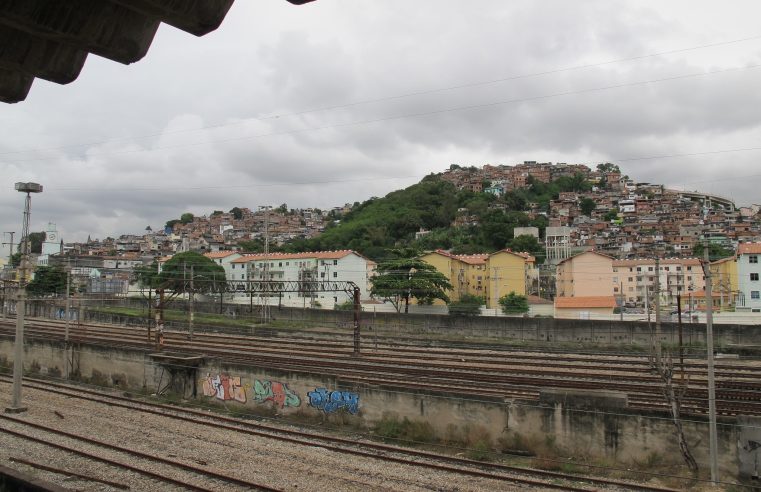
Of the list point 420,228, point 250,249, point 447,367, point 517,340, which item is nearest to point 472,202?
point 420,228

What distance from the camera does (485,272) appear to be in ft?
249

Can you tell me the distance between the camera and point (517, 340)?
39.1 metres

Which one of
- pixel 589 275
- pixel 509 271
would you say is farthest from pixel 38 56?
pixel 589 275

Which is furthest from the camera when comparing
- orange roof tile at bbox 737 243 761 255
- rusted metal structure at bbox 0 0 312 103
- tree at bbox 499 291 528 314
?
tree at bbox 499 291 528 314

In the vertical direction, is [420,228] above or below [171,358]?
above

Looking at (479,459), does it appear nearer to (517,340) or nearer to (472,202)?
(517,340)

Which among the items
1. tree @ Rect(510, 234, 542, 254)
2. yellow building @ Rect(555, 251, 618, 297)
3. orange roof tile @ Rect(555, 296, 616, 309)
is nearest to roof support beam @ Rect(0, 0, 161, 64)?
orange roof tile @ Rect(555, 296, 616, 309)

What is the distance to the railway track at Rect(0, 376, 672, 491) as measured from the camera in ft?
41.2

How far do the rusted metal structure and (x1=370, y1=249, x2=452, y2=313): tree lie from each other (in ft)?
159

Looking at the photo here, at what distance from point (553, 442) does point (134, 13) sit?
561 inches

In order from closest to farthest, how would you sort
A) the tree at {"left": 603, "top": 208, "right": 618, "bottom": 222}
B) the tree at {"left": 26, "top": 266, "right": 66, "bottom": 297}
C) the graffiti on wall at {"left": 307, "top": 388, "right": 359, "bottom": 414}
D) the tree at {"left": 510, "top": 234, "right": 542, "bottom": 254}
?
the graffiti on wall at {"left": 307, "top": 388, "right": 359, "bottom": 414}
the tree at {"left": 26, "top": 266, "right": 66, "bottom": 297}
the tree at {"left": 510, "top": 234, "right": 542, "bottom": 254}
the tree at {"left": 603, "top": 208, "right": 618, "bottom": 222}

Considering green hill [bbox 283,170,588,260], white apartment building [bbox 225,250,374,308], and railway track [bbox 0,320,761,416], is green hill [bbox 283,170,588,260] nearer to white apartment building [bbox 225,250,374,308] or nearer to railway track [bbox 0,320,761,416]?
Result: white apartment building [bbox 225,250,374,308]

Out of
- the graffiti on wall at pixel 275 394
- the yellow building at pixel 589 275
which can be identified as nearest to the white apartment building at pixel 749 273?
the yellow building at pixel 589 275

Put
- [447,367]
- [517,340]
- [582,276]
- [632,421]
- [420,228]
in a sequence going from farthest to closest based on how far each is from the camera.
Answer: [420,228] < [582,276] < [517,340] < [447,367] < [632,421]
